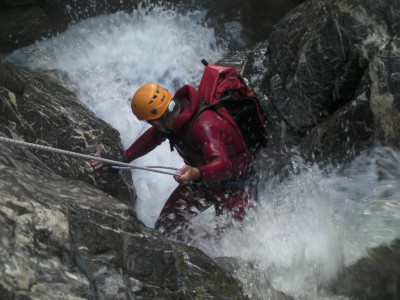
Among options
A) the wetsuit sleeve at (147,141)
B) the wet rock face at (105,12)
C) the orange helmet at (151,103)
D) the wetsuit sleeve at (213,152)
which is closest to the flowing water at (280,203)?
the wet rock face at (105,12)

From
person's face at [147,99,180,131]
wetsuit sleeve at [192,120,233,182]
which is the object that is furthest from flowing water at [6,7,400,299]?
person's face at [147,99,180,131]

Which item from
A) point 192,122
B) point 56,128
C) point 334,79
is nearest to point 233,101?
point 192,122

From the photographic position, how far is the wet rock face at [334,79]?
5.50 meters

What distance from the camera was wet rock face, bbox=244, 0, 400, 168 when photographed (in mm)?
5500

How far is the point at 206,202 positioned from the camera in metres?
5.80

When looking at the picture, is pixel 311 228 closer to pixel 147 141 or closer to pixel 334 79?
pixel 147 141

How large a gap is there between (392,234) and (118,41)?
781 centimetres

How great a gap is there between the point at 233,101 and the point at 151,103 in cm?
96

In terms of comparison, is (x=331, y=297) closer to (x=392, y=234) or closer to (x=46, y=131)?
(x=392, y=234)

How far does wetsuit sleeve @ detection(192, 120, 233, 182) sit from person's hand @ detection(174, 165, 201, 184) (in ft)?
0.20

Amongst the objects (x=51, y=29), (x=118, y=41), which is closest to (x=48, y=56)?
(x=51, y=29)

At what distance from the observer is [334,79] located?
20.7 feet

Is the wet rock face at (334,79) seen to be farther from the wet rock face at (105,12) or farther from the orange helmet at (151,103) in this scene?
the wet rock face at (105,12)

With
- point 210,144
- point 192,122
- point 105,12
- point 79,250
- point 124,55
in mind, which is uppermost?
point 105,12
